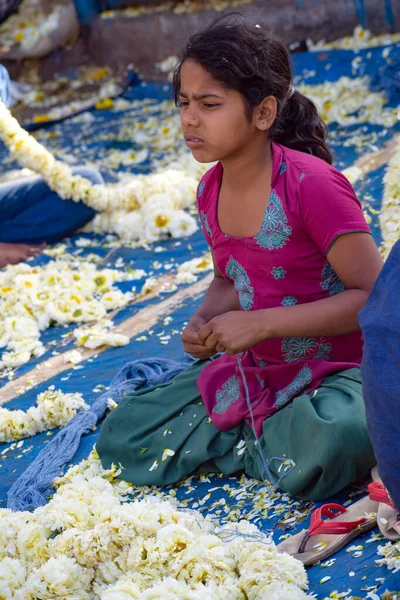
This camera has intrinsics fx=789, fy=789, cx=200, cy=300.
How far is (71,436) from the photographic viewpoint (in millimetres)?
2977

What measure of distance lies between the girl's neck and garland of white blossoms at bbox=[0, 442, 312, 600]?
3.29 feet

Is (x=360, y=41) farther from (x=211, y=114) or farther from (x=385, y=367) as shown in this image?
(x=385, y=367)

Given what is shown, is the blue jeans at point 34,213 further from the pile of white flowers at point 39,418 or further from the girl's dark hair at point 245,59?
the girl's dark hair at point 245,59

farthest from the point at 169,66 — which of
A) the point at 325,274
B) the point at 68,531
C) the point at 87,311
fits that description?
the point at 68,531

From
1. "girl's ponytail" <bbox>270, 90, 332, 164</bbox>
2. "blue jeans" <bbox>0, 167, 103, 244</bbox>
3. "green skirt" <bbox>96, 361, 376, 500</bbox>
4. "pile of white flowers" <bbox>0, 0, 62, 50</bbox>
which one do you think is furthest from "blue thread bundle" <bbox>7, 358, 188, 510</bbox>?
"pile of white flowers" <bbox>0, 0, 62, 50</bbox>

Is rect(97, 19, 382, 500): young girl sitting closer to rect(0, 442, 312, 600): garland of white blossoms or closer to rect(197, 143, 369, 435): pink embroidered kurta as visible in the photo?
rect(197, 143, 369, 435): pink embroidered kurta

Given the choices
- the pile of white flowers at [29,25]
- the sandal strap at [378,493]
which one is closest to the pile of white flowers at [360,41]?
the pile of white flowers at [29,25]

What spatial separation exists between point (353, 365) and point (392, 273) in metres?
0.89

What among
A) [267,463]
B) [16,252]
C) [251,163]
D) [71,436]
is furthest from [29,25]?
[267,463]

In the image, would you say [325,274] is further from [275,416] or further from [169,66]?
[169,66]

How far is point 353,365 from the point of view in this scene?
7.95 ft

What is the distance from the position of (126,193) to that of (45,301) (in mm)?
1327

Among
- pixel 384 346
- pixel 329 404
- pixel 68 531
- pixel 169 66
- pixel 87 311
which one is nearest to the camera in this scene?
pixel 384 346

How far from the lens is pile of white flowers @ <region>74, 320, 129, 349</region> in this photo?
3.78m
